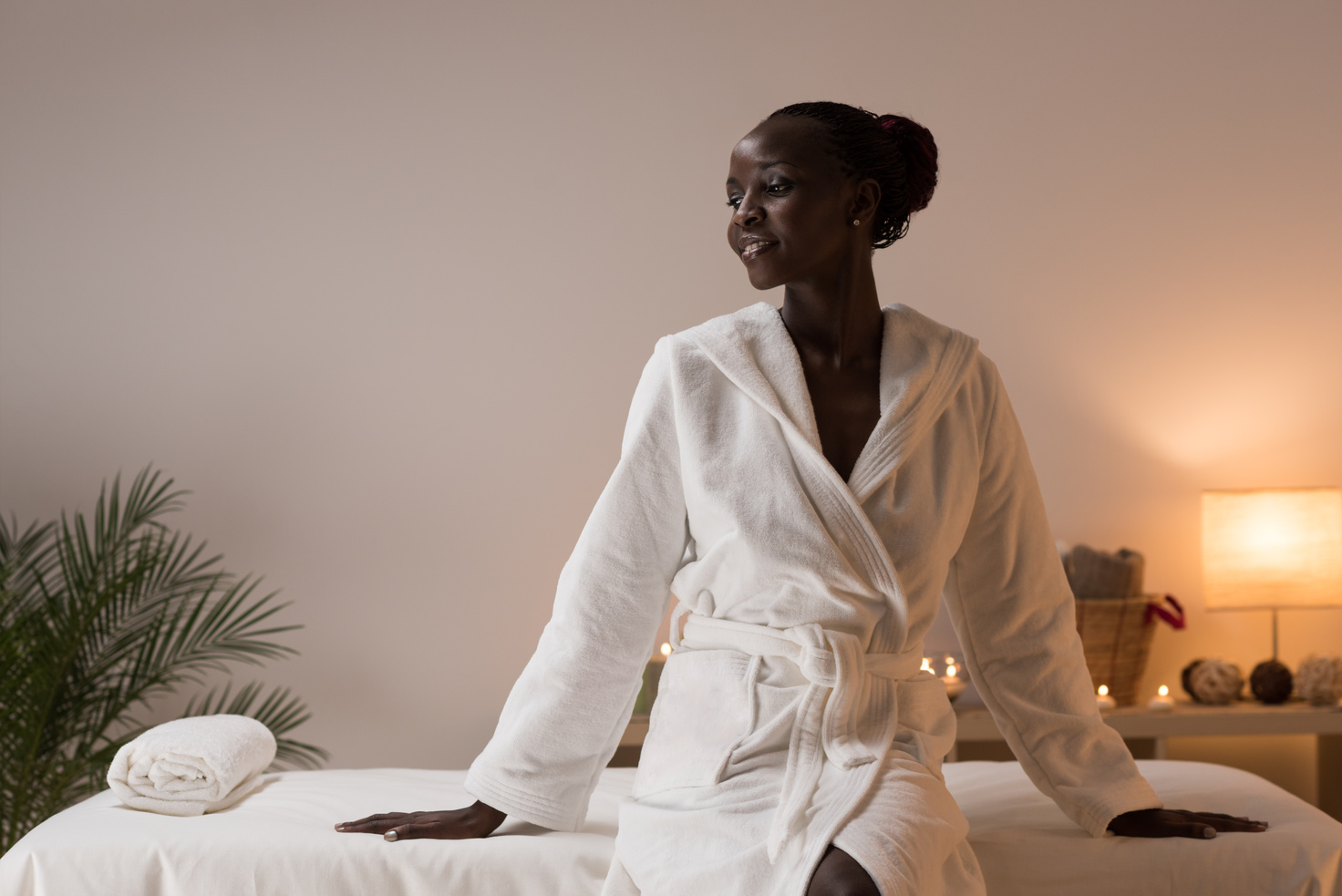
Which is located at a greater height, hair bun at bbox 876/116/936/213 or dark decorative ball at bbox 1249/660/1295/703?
hair bun at bbox 876/116/936/213

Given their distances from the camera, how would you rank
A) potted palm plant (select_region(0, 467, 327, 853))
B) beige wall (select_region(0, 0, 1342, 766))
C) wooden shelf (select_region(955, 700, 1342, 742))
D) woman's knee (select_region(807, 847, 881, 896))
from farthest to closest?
1. beige wall (select_region(0, 0, 1342, 766))
2. wooden shelf (select_region(955, 700, 1342, 742))
3. potted palm plant (select_region(0, 467, 327, 853))
4. woman's knee (select_region(807, 847, 881, 896))

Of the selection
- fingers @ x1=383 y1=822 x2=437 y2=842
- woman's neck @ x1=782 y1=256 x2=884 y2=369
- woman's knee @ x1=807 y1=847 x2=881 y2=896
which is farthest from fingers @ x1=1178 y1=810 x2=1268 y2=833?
fingers @ x1=383 y1=822 x2=437 y2=842

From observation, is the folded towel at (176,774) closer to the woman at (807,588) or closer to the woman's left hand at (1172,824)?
the woman at (807,588)

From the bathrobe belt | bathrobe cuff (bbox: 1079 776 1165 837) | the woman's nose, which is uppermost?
the woman's nose

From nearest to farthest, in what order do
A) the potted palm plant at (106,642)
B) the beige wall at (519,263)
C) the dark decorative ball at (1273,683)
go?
the potted palm plant at (106,642), the dark decorative ball at (1273,683), the beige wall at (519,263)

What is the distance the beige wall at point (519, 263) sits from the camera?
9.58 ft

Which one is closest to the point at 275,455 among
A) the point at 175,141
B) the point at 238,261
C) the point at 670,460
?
the point at 238,261

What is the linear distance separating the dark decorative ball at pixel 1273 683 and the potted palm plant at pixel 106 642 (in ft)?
7.55

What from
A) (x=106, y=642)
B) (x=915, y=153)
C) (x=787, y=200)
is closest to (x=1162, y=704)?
(x=915, y=153)

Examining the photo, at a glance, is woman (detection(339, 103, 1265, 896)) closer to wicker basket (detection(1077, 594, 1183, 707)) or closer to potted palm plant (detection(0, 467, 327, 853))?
wicker basket (detection(1077, 594, 1183, 707))

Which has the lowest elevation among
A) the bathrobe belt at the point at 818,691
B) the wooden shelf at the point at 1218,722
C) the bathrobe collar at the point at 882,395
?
the wooden shelf at the point at 1218,722

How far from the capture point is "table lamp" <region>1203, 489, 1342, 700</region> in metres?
2.73

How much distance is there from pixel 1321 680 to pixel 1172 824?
1647 mm

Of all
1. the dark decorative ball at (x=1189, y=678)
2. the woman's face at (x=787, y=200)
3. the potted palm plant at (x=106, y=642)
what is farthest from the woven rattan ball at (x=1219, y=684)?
the potted palm plant at (x=106, y=642)
